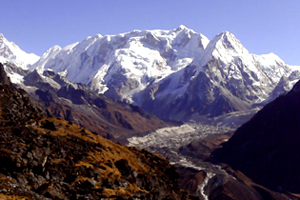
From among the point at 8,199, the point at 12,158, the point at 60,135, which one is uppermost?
the point at 60,135

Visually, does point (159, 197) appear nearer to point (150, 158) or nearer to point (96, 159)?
point (96, 159)

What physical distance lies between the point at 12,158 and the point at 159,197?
90.0 ft

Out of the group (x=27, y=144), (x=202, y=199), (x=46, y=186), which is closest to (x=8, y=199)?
(x=46, y=186)

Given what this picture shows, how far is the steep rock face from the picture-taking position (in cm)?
4619

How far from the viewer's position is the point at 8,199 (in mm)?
39438

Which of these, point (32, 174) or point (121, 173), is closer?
point (32, 174)

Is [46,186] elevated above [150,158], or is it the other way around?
[150,158]

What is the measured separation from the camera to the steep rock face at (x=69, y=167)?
152ft

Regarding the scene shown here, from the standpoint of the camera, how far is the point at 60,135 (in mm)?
70062

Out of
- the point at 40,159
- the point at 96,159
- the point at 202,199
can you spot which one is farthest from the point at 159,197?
the point at 202,199

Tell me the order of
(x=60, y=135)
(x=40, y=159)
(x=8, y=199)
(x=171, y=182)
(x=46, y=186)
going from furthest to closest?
(x=171, y=182) < (x=60, y=135) < (x=40, y=159) < (x=46, y=186) < (x=8, y=199)

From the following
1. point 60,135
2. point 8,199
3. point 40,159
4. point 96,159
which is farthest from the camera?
point 60,135

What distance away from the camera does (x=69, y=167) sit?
2141 inches

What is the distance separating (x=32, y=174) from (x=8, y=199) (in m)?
8.37
